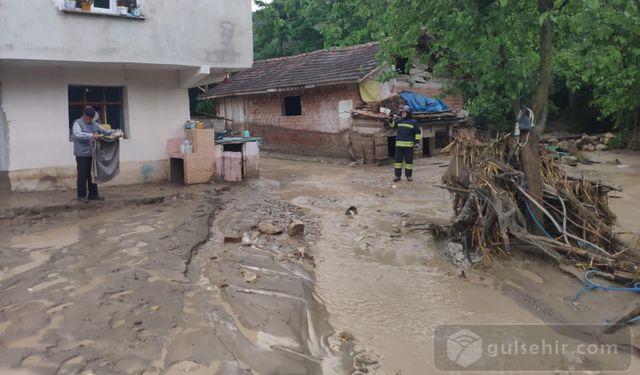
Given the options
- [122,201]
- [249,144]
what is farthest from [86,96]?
[249,144]

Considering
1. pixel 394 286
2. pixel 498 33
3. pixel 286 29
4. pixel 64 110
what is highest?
pixel 286 29

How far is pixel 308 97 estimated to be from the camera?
60.8ft

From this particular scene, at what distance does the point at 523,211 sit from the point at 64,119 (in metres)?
8.42

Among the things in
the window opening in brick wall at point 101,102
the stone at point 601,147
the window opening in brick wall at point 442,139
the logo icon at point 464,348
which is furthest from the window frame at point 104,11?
the stone at point 601,147

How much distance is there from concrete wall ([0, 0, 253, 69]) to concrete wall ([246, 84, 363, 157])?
250 inches

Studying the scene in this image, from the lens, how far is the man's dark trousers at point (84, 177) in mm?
8703

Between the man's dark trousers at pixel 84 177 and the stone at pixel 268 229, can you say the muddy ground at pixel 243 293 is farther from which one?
the man's dark trousers at pixel 84 177

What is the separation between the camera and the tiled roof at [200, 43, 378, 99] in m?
17.0

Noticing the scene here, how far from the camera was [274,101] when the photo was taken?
793 inches

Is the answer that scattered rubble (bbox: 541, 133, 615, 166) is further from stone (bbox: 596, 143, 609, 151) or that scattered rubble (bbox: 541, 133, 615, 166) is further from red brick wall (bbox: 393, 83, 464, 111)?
red brick wall (bbox: 393, 83, 464, 111)

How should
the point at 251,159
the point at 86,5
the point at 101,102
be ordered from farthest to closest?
the point at 251,159, the point at 101,102, the point at 86,5

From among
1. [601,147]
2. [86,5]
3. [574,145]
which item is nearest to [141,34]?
[86,5]

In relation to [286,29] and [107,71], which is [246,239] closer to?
[107,71]

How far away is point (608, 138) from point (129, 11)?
17.9 m
